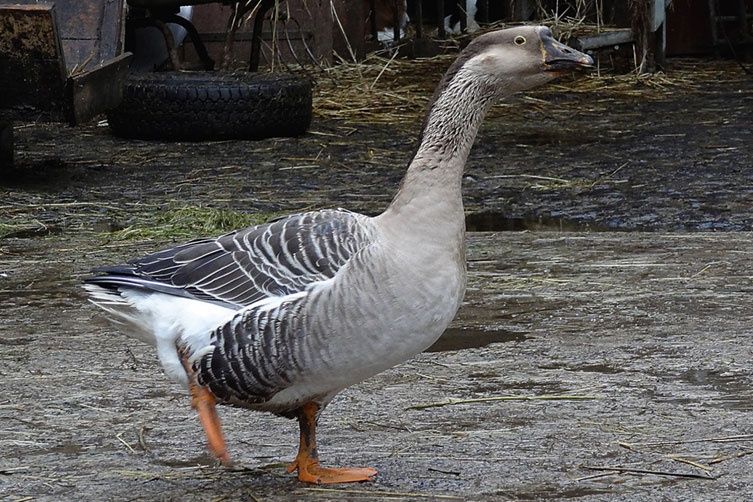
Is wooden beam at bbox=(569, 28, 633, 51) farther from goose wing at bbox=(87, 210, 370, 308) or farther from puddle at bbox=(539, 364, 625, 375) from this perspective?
goose wing at bbox=(87, 210, 370, 308)

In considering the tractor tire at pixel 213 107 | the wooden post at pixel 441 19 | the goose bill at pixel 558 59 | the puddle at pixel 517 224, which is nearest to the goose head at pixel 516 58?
the goose bill at pixel 558 59

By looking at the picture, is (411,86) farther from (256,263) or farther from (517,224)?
(256,263)

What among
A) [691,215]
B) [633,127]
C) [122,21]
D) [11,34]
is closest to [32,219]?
[11,34]

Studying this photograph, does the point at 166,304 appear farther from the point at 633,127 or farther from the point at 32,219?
the point at 633,127

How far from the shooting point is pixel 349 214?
3.76 m

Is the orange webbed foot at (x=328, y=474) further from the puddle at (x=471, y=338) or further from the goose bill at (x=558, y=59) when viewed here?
the puddle at (x=471, y=338)

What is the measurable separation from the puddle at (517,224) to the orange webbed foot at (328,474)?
3964 millimetres

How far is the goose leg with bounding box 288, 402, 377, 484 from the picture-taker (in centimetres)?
374

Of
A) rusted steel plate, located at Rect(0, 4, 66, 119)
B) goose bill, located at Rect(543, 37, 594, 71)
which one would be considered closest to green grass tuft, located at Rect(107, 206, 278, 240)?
rusted steel plate, located at Rect(0, 4, 66, 119)

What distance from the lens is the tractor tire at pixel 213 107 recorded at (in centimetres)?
1077

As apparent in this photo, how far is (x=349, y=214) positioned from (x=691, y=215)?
4.46 m

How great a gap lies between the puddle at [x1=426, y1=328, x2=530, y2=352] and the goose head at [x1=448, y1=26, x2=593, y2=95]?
1671 mm

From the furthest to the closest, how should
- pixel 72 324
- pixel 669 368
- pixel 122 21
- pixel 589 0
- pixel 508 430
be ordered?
pixel 589 0
pixel 122 21
pixel 72 324
pixel 669 368
pixel 508 430

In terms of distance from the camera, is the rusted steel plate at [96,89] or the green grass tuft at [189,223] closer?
the green grass tuft at [189,223]
